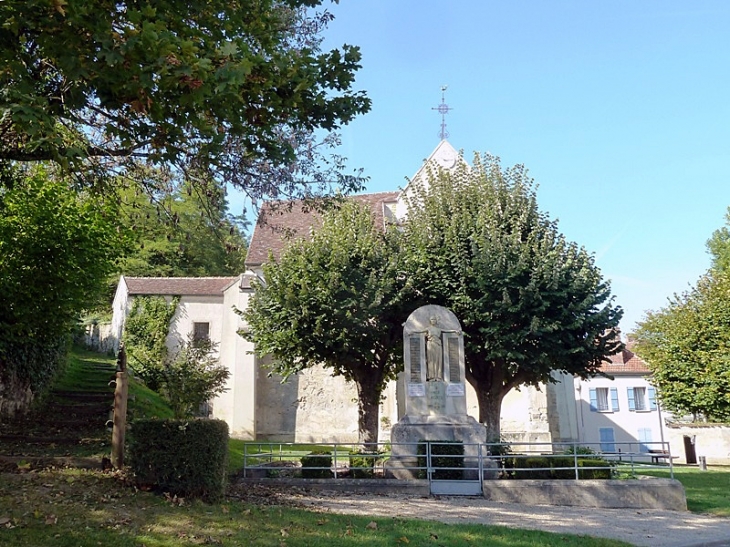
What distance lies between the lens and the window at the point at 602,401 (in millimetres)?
32688

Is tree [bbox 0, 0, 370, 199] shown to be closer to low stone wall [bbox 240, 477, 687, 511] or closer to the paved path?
the paved path

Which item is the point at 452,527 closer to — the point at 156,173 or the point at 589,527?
the point at 589,527

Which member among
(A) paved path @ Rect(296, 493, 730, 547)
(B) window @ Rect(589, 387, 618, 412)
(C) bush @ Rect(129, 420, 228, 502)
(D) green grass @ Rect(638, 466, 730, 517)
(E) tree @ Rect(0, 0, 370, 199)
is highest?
(E) tree @ Rect(0, 0, 370, 199)

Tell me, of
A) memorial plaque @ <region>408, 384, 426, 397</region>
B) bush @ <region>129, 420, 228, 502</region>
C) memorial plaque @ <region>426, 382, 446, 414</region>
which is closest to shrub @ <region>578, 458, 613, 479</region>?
memorial plaque @ <region>426, 382, 446, 414</region>

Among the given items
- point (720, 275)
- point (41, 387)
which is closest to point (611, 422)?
point (720, 275)

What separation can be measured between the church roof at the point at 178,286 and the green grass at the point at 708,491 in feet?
61.7

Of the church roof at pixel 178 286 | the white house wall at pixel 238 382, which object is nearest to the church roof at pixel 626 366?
the white house wall at pixel 238 382

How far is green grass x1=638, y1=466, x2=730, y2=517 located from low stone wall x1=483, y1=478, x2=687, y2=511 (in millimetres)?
638

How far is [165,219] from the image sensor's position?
8.28 m

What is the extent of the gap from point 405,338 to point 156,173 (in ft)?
26.2

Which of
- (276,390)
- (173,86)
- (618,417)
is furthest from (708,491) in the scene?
(618,417)

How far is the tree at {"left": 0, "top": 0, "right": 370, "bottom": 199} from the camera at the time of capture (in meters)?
5.36

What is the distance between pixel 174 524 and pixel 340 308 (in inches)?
346

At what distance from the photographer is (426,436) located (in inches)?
553
